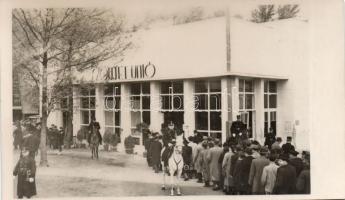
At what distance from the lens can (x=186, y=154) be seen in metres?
5.34

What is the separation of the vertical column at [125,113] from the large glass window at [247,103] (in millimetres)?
1089

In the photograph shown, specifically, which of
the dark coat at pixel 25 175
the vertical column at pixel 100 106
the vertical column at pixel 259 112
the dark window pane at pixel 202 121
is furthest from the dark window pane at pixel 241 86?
the dark coat at pixel 25 175

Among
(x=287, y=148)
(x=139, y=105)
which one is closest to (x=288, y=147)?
(x=287, y=148)

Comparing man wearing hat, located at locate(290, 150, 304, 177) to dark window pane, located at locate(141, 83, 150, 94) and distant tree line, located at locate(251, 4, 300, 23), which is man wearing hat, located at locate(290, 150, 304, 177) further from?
dark window pane, located at locate(141, 83, 150, 94)

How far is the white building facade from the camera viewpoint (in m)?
5.25

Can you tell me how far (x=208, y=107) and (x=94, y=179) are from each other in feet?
4.25

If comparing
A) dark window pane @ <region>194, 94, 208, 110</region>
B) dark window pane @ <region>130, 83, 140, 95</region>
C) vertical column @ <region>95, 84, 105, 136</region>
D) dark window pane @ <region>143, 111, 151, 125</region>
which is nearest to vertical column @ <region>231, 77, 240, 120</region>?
dark window pane @ <region>194, 94, 208, 110</region>

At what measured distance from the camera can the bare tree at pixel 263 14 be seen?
5.27 meters

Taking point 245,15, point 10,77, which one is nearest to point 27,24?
point 10,77

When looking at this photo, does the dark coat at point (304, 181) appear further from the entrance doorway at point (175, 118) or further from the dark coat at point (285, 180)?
the entrance doorway at point (175, 118)

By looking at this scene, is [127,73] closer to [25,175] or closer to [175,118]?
[175,118]

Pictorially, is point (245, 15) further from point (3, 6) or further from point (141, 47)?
point (3, 6)

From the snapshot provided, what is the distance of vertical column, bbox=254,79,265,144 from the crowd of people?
58 millimetres

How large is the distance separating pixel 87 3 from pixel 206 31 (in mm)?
1164
